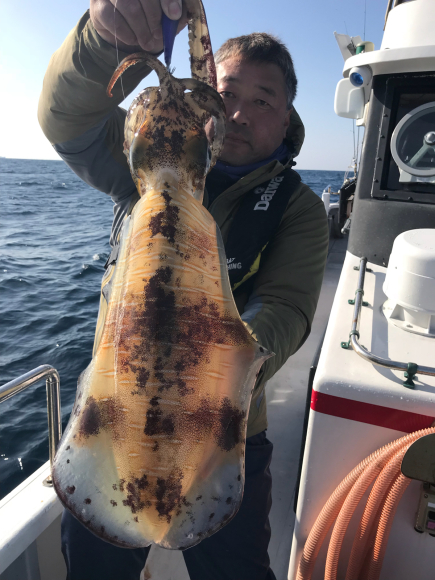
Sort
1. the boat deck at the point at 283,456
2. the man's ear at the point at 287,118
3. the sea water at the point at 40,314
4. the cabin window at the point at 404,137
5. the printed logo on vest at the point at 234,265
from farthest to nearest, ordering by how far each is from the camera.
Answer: the sea water at the point at 40,314
the cabin window at the point at 404,137
the boat deck at the point at 283,456
the man's ear at the point at 287,118
the printed logo on vest at the point at 234,265

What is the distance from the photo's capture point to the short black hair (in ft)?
6.28

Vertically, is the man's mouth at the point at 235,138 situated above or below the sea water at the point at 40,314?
above

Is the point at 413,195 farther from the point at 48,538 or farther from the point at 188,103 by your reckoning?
the point at 48,538

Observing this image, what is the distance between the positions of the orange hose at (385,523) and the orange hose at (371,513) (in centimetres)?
3

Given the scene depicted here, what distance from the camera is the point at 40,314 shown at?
30.3 feet

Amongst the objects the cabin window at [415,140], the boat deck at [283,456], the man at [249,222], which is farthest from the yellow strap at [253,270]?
the cabin window at [415,140]

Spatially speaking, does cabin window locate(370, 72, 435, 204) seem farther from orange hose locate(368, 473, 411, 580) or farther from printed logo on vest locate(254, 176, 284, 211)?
orange hose locate(368, 473, 411, 580)

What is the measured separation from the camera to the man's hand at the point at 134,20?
1.02m

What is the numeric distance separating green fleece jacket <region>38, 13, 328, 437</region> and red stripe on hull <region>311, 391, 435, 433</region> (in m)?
0.34

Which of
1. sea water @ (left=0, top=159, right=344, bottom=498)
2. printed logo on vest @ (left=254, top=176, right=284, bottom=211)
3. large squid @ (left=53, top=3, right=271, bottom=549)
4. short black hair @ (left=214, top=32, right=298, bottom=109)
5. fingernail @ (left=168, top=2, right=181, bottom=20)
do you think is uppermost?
short black hair @ (left=214, top=32, right=298, bottom=109)

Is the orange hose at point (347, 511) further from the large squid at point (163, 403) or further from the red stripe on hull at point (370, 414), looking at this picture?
the large squid at point (163, 403)

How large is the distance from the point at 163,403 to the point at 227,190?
4.66ft

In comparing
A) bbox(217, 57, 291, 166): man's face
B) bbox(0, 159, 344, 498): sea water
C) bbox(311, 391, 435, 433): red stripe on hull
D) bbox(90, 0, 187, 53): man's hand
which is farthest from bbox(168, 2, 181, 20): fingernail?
bbox(0, 159, 344, 498): sea water

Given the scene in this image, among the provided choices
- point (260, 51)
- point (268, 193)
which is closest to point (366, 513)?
point (268, 193)
